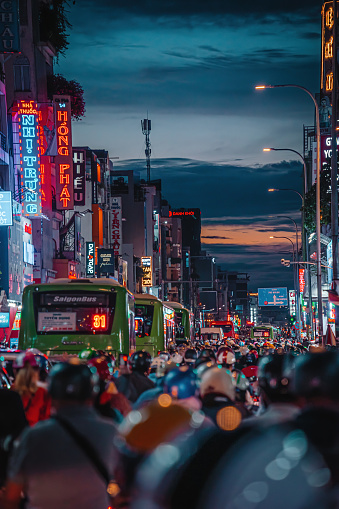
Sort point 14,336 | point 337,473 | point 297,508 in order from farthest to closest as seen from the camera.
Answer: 1. point 14,336
2. point 337,473
3. point 297,508

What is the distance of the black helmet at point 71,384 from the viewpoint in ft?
17.5

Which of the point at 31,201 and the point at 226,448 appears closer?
the point at 226,448

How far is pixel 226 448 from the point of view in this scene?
12.0ft

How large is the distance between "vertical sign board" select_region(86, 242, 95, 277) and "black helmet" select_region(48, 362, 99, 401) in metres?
61.4

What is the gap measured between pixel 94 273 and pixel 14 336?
2513 cm

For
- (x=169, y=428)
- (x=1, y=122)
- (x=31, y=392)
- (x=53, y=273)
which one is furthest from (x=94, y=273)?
(x=169, y=428)

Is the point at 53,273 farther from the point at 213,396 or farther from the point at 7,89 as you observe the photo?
the point at 213,396

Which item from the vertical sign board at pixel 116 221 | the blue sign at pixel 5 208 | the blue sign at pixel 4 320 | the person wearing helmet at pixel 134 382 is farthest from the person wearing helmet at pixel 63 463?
the vertical sign board at pixel 116 221

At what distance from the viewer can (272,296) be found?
110 meters

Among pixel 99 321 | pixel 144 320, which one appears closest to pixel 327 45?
pixel 144 320

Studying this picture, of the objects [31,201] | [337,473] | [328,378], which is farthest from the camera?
[31,201]

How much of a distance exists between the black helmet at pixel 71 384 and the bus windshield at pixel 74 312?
17.4 m

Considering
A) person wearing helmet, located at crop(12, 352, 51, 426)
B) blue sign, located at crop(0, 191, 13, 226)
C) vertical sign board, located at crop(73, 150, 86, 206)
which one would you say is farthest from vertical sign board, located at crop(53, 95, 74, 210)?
person wearing helmet, located at crop(12, 352, 51, 426)

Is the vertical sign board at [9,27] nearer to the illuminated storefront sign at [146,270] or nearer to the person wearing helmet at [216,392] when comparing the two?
the person wearing helmet at [216,392]
